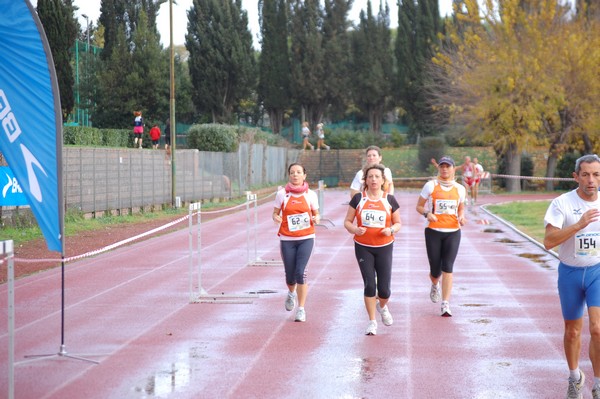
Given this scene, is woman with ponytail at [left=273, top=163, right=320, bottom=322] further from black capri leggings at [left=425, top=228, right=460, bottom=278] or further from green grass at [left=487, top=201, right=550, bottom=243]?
green grass at [left=487, top=201, right=550, bottom=243]

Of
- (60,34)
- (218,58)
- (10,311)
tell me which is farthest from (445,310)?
(218,58)

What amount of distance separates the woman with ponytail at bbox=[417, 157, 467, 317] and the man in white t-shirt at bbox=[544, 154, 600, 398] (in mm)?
4218

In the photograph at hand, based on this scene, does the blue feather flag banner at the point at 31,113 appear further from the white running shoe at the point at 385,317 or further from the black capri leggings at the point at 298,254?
the white running shoe at the point at 385,317

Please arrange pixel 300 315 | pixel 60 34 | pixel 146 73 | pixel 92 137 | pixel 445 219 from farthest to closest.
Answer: pixel 146 73, pixel 60 34, pixel 92 137, pixel 445 219, pixel 300 315

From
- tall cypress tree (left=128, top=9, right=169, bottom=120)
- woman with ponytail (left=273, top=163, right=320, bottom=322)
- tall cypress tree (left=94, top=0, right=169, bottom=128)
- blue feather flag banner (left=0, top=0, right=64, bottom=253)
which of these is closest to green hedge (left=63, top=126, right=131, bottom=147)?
tall cypress tree (left=94, top=0, right=169, bottom=128)

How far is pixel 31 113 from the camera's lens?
784 centimetres

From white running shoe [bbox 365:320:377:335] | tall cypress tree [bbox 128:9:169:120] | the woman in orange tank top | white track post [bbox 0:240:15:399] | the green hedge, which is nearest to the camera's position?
white track post [bbox 0:240:15:399]

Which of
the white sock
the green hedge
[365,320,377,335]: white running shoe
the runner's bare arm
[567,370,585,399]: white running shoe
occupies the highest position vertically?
the green hedge

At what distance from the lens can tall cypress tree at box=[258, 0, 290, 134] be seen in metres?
69.4

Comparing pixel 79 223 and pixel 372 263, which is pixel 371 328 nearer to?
pixel 372 263

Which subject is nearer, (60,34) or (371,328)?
(371,328)

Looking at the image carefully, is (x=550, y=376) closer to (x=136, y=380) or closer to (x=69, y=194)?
(x=136, y=380)

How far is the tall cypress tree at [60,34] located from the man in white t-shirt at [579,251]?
39.9 m

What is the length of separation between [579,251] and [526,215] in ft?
80.7
